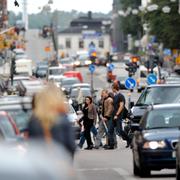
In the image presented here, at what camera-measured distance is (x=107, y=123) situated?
1215 inches

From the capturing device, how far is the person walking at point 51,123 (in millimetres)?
10696

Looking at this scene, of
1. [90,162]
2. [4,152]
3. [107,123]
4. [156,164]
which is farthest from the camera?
[107,123]

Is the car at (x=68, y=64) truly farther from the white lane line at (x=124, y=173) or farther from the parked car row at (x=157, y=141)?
the parked car row at (x=157, y=141)

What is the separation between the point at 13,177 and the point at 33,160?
409mm

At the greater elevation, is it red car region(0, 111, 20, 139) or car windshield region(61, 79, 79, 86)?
red car region(0, 111, 20, 139)

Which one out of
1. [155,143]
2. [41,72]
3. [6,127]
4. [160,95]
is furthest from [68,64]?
[6,127]

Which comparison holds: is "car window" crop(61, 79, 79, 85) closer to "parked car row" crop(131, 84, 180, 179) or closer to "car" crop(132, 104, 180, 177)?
"parked car row" crop(131, 84, 180, 179)

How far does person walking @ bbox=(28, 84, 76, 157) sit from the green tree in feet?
294

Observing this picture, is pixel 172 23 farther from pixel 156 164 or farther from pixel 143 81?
pixel 156 164

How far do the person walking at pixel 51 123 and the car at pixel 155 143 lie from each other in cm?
901

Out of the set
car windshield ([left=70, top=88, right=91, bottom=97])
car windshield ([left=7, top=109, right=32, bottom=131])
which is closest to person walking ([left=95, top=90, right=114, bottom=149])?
car windshield ([left=7, top=109, right=32, bottom=131])

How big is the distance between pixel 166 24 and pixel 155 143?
8334cm

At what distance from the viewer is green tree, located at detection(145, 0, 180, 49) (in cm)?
10125

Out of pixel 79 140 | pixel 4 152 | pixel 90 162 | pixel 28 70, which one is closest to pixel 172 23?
pixel 28 70
